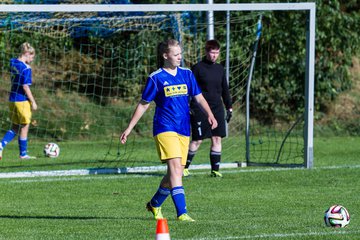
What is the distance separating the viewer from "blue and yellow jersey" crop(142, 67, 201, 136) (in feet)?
29.9

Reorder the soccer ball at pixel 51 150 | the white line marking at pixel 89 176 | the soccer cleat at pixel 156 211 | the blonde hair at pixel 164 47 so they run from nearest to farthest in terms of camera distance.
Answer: the blonde hair at pixel 164 47, the soccer cleat at pixel 156 211, the white line marking at pixel 89 176, the soccer ball at pixel 51 150

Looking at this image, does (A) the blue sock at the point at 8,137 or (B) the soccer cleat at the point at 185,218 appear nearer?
(B) the soccer cleat at the point at 185,218

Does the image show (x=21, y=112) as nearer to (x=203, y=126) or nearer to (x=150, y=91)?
(x=203, y=126)

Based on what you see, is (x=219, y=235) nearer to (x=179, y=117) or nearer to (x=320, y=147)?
(x=179, y=117)

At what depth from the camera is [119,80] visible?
20.2 meters

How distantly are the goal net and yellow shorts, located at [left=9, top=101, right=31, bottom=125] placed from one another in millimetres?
738

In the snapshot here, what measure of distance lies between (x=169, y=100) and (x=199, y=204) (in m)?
1.65

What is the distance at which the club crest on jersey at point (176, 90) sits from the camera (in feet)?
30.0

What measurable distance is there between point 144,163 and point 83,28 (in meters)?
3.29

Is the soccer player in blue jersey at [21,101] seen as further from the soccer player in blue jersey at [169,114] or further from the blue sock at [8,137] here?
the soccer player in blue jersey at [169,114]

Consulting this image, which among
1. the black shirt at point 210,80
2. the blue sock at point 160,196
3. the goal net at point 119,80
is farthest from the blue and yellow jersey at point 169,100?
the goal net at point 119,80

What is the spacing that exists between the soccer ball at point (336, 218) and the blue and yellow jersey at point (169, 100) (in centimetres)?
175

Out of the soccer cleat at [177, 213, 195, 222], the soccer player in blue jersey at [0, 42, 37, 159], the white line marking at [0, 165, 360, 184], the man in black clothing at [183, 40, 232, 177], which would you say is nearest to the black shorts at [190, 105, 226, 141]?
the man in black clothing at [183, 40, 232, 177]

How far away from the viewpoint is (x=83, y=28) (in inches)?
682
